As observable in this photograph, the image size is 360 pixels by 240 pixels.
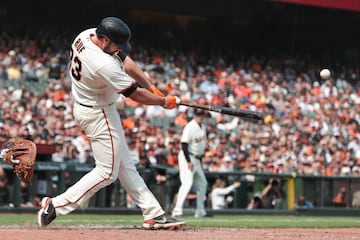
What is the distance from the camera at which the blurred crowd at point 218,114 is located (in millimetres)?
17078

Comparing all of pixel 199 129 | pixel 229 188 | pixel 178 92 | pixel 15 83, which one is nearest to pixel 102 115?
pixel 199 129

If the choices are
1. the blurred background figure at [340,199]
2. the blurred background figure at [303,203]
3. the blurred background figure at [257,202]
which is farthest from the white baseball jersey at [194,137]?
the blurred background figure at [340,199]

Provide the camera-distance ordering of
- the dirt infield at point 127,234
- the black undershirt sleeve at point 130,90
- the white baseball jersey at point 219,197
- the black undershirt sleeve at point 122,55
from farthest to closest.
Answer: the white baseball jersey at point 219,197 → the black undershirt sleeve at point 122,55 → the black undershirt sleeve at point 130,90 → the dirt infield at point 127,234

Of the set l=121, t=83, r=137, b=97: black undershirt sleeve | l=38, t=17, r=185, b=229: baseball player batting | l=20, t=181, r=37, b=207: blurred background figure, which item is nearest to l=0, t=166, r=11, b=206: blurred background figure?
l=20, t=181, r=37, b=207: blurred background figure

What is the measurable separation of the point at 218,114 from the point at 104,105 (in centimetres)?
1282

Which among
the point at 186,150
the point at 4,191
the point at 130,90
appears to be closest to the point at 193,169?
the point at 186,150

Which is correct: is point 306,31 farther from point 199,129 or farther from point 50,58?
point 199,129

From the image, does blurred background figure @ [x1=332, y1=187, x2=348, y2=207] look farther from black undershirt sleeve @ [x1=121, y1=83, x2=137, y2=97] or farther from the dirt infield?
black undershirt sleeve @ [x1=121, y1=83, x2=137, y2=97]

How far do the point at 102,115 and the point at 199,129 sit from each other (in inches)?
240

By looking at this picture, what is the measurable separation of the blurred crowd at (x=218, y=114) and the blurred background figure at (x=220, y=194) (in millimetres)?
1098

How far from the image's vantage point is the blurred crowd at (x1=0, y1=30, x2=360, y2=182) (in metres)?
17.1

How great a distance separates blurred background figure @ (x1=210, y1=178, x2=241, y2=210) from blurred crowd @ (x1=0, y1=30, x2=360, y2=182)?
3.60 feet

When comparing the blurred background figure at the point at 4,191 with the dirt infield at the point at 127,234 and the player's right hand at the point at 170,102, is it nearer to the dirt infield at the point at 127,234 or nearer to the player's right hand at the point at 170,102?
the dirt infield at the point at 127,234

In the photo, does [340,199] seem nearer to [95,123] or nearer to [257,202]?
[257,202]
